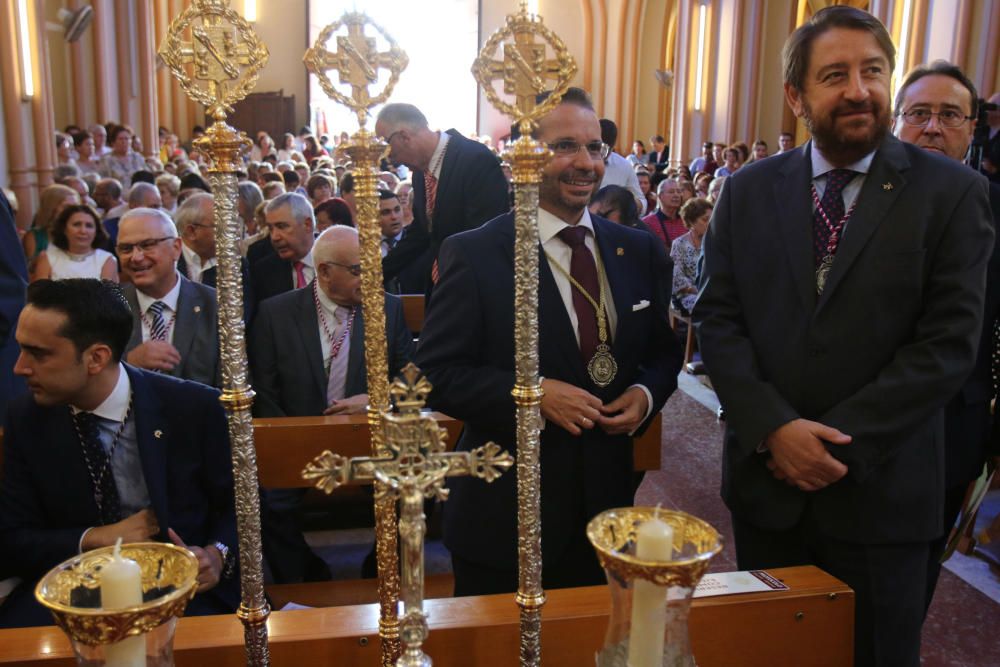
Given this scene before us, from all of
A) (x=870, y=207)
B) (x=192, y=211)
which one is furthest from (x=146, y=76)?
(x=870, y=207)

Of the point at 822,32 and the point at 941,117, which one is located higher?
the point at 822,32

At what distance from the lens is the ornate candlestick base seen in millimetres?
938

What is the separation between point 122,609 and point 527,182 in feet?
2.21

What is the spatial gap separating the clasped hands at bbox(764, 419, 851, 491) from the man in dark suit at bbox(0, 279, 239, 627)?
1.34m

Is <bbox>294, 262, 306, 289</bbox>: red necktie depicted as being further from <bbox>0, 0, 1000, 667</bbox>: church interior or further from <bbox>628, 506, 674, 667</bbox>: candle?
<bbox>628, 506, 674, 667</bbox>: candle

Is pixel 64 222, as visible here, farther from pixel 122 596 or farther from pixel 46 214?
pixel 122 596

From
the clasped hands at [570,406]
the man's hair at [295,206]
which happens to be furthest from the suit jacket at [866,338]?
the man's hair at [295,206]

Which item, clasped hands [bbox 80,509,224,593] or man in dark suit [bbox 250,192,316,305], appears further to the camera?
man in dark suit [bbox 250,192,316,305]

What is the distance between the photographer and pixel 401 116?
3.98 m

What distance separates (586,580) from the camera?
208 cm

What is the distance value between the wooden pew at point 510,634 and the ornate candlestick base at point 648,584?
0.39m

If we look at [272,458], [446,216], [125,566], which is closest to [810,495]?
[125,566]

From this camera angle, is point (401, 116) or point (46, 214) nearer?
point (401, 116)

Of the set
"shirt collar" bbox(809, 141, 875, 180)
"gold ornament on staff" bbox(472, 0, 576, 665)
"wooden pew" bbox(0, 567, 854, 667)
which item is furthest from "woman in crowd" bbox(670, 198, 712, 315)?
"gold ornament on staff" bbox(472, 0, 576, 665)
